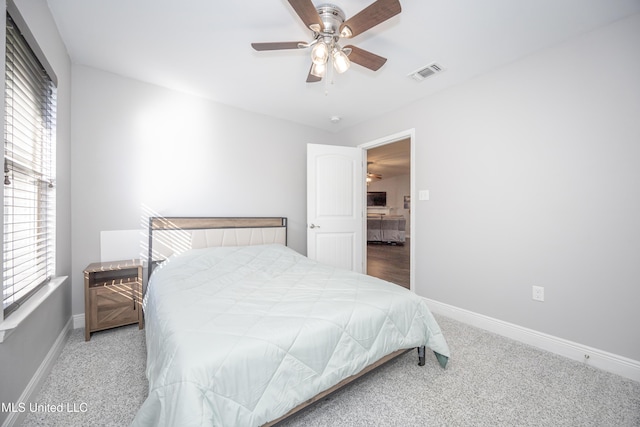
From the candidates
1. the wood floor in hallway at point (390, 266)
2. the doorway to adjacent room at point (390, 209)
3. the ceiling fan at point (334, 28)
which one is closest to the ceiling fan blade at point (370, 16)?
the ceiling fan at point (334, 28)

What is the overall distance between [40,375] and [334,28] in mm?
2850

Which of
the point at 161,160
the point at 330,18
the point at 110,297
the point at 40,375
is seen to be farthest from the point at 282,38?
the point at 40,375

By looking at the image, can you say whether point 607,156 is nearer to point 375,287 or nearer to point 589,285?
point 589,285

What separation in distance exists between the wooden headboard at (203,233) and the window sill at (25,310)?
32.2 inches

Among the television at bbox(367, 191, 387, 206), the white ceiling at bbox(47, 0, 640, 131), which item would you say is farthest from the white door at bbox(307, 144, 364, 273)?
the television at bbox(367, 191, 387, 206)

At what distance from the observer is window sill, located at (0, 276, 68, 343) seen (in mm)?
1120

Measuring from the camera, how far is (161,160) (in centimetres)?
275

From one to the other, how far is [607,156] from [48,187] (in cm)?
411

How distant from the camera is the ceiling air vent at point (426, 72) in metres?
2.34

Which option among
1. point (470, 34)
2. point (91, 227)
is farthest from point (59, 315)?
point (470, 34)

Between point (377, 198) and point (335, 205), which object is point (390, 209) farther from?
point (335, 205)

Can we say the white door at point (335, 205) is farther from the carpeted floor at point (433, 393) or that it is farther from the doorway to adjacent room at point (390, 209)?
the carpeted floor at point (433, 393)

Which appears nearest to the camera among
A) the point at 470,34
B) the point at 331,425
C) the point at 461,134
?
the point at 331,425

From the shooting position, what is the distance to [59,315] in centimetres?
199
